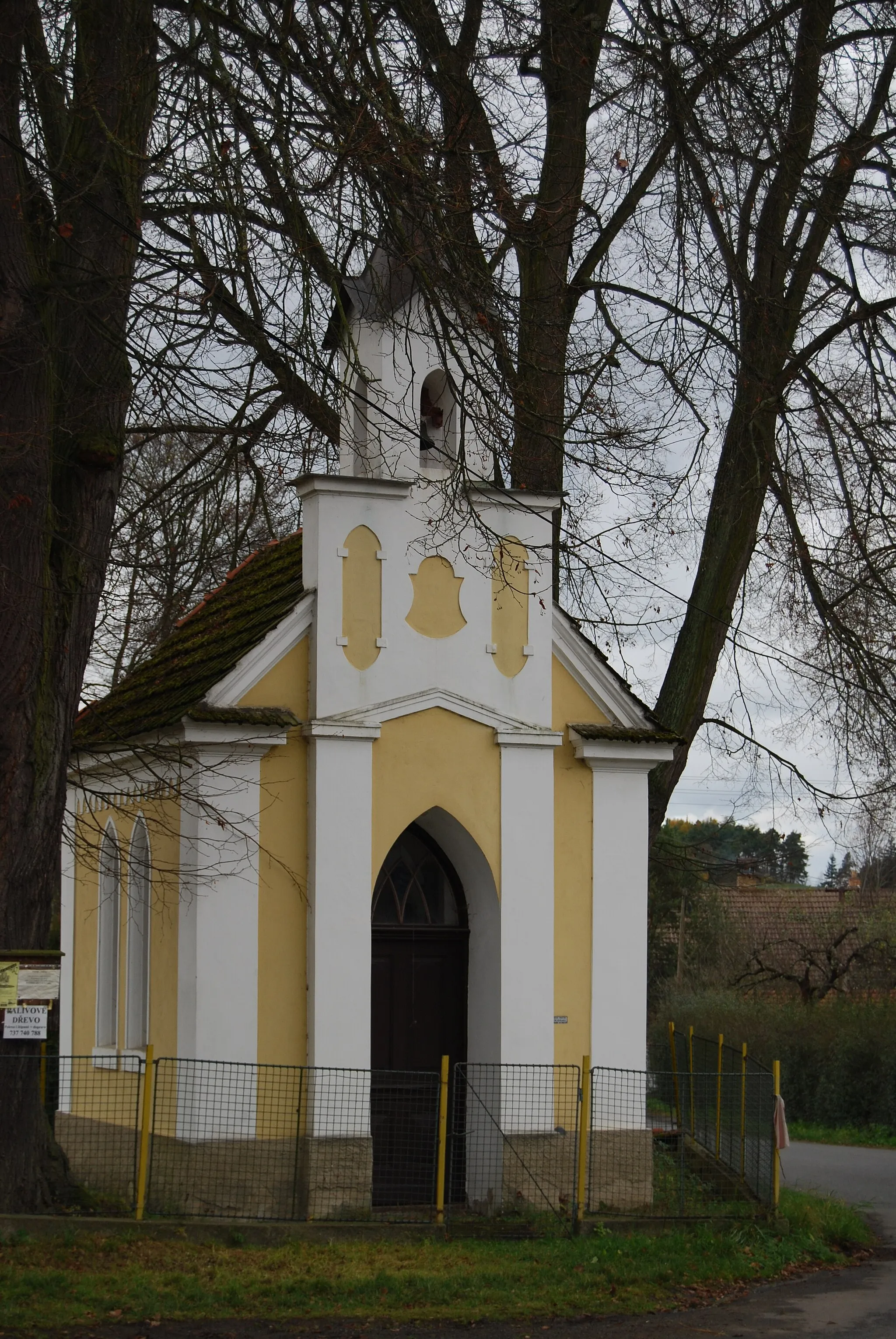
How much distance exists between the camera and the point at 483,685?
14.6m

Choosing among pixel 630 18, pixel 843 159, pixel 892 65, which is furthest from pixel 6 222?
pixel 892 65

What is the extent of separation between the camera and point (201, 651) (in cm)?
1553

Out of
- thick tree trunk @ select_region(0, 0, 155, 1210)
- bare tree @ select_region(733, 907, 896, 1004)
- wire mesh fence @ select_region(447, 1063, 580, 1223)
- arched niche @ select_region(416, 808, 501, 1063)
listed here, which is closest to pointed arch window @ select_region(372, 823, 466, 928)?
arched niche @ select_region(416, 808, 501, 1063)

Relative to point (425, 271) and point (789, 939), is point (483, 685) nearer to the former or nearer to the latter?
point (425, 271)

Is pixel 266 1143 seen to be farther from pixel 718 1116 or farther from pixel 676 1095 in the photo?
pixel 718 1116

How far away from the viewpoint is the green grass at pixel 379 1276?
1019 cm

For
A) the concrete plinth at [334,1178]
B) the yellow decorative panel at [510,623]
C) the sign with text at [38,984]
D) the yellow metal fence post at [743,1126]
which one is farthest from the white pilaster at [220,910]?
the yellow metal fence post at [743,1126]

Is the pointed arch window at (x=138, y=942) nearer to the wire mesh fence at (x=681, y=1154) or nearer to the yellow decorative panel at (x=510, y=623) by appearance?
the yellow decorative panel at (x=510, y=623)

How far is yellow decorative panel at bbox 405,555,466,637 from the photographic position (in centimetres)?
1438

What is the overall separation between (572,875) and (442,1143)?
9.41ft

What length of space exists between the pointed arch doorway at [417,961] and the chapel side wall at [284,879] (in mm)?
899

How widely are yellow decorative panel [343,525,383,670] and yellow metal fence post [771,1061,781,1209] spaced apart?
467 centimetres

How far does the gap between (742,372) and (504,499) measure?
9.34 ft

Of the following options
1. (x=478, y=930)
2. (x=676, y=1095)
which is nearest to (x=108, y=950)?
(x=478, y=930)
